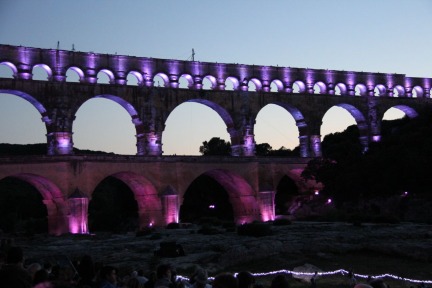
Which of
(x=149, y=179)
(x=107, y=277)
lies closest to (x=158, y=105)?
(x=149, y=179)

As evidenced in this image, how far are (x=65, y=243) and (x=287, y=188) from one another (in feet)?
119

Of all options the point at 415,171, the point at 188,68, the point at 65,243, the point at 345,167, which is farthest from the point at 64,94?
the point at 415,171

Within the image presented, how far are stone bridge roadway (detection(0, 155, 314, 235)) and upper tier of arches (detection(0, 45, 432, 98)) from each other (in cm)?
804

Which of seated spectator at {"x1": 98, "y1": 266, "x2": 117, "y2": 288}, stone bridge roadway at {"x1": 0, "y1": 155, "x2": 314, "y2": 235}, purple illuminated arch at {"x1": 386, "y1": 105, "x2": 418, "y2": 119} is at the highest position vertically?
purple illuminated arch at {"x1": 386, "y1": 105, "x2": 418, "y2": 119}

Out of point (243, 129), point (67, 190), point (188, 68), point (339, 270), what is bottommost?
point (339, 270)

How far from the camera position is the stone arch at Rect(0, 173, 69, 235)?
4597 centimetres

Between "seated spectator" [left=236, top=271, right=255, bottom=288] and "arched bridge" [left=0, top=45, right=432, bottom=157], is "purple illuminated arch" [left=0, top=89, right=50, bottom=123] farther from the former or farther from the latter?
"seated spectator" [left=236, top=271, right=255, bottom=288]

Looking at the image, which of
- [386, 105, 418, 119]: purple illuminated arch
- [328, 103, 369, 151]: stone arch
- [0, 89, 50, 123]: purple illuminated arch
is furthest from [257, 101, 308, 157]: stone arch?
[0, 89, 50, 123]: purple illuminated arch

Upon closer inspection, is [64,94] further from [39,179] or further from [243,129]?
[243,129]

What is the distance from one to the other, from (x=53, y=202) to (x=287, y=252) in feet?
80.3

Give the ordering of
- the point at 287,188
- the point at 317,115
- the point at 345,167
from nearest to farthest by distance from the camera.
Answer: the point at 345,167
the point at 317,115
the point at 287,188

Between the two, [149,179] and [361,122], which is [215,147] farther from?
[149,179]

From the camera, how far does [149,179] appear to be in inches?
1981

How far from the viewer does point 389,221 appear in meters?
44.2
